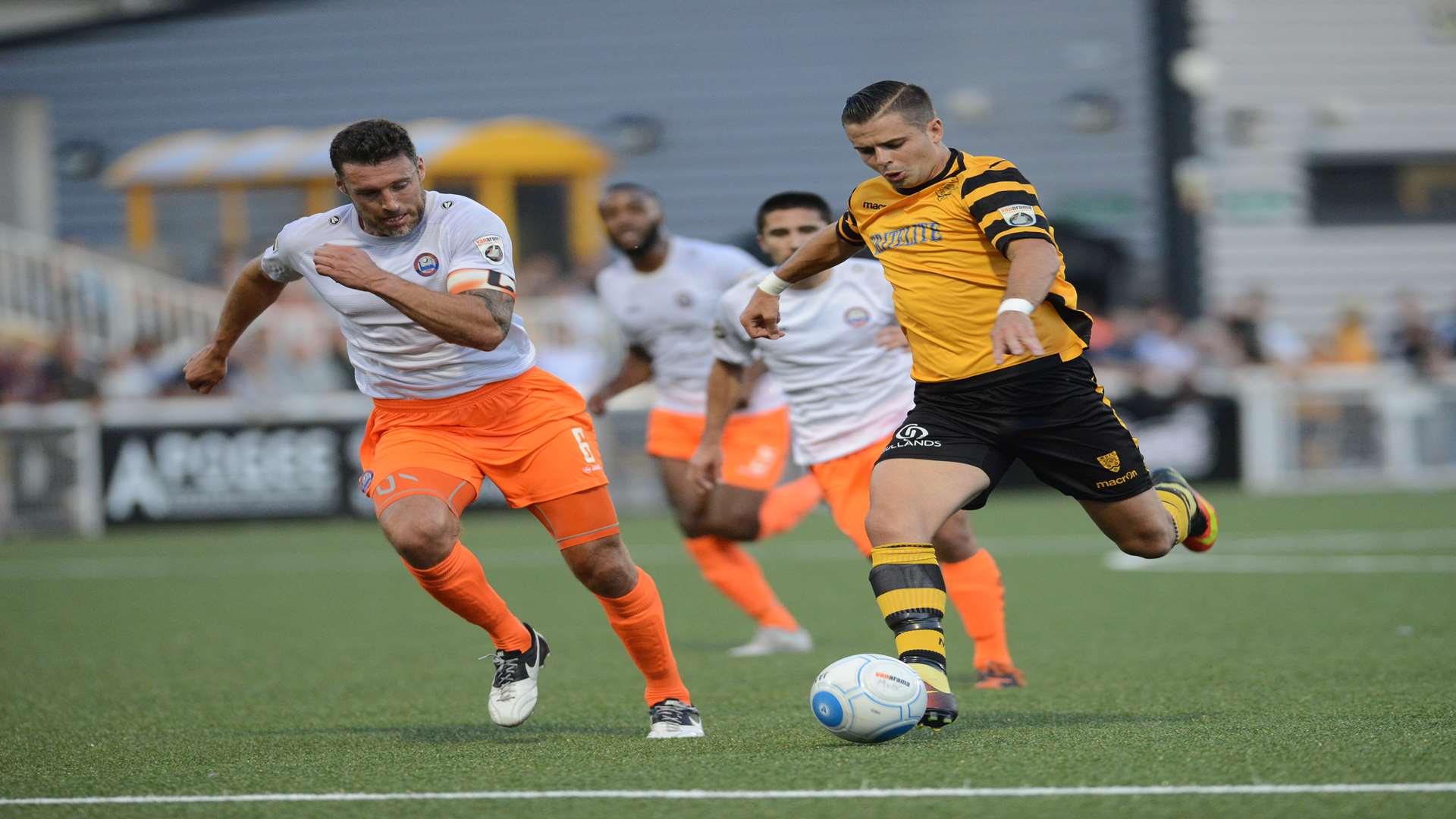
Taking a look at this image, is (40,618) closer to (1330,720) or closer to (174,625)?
(174,625)

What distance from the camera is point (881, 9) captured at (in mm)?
24562

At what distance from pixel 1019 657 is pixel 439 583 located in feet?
11.0

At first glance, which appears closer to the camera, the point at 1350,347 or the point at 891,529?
the point at 891,529

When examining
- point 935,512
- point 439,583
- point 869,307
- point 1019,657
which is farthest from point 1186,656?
point 439,583

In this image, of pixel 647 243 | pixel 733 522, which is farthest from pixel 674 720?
pixel 647 243

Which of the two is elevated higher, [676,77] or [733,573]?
[676,77]

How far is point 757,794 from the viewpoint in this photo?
4.80m

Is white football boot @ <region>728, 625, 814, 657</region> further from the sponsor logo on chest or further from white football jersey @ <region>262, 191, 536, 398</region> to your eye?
the sponsor logo on chest

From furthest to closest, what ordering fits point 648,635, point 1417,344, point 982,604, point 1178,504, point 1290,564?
point 1417,344 < point 1290,564 < point 982,604 < point 1178,504 < point 648,635

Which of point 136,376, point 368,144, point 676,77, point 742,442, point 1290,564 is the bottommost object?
point 1290,564

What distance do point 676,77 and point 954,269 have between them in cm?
1948

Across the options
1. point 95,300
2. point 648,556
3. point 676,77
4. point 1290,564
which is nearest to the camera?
point 1290,564

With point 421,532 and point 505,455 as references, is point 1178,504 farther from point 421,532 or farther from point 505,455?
point 421,532

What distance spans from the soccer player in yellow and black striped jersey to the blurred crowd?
12.4 metres
